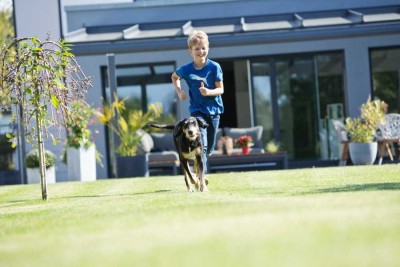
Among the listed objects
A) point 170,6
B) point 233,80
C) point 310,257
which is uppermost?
point 170,6

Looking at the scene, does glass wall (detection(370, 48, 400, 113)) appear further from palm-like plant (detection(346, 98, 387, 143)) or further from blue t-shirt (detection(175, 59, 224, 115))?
blue t-shirt (detection(175, 59, 224, 115))

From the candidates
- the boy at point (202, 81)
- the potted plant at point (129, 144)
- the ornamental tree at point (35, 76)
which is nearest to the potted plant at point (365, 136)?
the potted plant at point (129, 144)

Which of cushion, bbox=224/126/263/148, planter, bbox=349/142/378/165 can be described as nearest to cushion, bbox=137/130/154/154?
cushion, bbox=224/126/263/148

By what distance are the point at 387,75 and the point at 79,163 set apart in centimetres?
802

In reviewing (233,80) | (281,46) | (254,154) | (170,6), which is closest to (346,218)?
(254,154)

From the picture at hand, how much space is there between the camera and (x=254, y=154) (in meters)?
15.1

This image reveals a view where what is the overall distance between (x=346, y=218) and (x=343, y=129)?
11.4 metres

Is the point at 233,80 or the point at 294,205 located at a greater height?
the point at 233,80

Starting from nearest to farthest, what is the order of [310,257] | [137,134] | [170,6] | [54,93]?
[310,257] → [54,93] → [137,134] → [170,6]

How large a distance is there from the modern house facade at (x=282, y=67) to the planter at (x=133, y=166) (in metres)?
2.72

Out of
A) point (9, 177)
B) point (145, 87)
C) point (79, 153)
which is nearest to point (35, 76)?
point (79, 153)

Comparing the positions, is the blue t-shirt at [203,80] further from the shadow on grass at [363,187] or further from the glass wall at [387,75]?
A: the glass wall at [387,75]

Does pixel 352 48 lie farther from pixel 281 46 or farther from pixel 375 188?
pixel 375 188

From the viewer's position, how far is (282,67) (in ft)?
59.7
